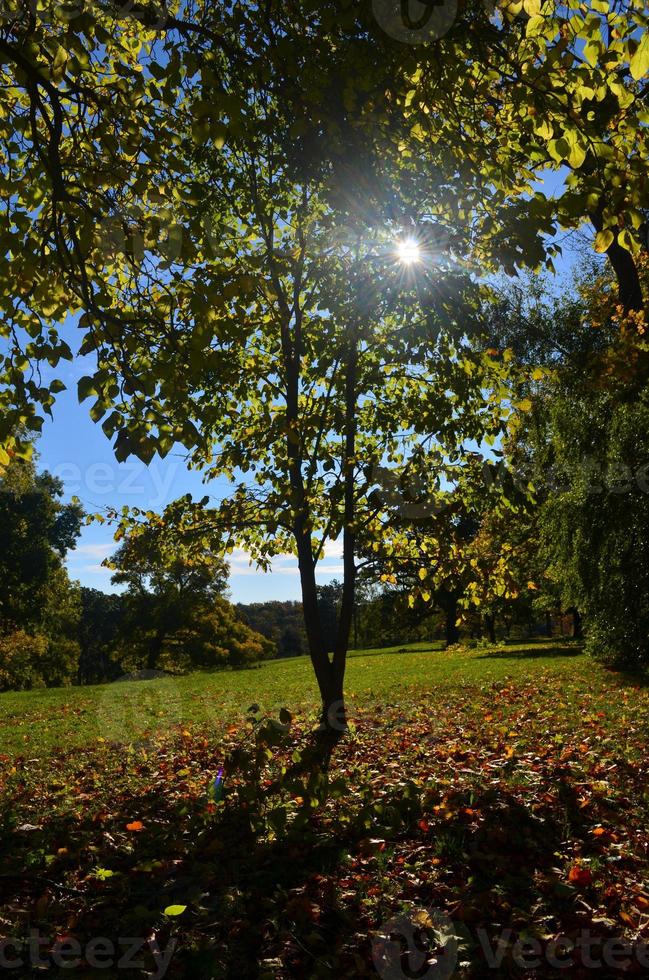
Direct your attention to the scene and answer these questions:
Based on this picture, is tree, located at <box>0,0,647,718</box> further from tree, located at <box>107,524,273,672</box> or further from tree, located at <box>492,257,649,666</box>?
tree, located at <box>107,524,273,672</box>

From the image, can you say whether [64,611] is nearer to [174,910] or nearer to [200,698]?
[200,698]

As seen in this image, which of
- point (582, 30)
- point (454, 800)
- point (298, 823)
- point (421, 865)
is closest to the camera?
point (582, 30)

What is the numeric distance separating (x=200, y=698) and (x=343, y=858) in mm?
13923

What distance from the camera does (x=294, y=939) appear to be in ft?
12.0

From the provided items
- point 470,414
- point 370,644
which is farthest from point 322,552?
point 370,644

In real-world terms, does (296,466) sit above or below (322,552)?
above

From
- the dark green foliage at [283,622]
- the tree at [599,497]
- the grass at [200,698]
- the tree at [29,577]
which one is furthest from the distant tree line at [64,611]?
the dark green foliage at [283,622]

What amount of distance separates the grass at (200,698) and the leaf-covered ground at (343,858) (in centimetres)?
312

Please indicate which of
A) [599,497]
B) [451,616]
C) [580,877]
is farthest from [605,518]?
[451,616]

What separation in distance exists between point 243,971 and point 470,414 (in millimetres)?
6440

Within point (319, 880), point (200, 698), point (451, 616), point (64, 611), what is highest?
point (64, 611)

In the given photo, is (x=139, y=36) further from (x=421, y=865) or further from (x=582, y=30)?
(x=421, y=865)

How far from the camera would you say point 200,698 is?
696 inches

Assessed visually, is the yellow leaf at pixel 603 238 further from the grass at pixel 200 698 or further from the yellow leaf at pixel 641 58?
the grass at pixel 200 698
